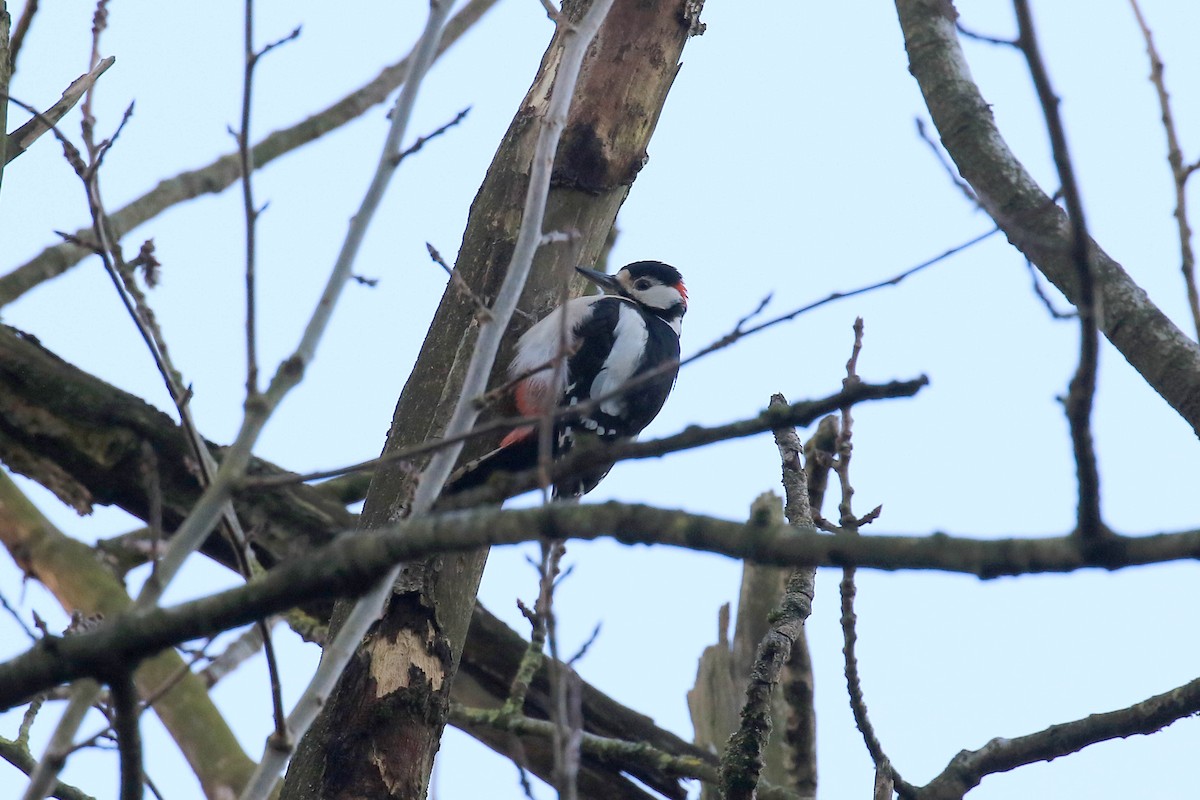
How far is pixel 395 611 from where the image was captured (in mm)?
2520

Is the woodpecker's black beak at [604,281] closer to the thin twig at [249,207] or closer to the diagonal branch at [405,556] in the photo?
the thin twig at [249,207]

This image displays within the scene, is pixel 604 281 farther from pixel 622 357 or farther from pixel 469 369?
pixel 469 369

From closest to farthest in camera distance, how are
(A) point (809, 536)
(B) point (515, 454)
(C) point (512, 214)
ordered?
(A) point (809, 536), (C) point (512, 214), (B) point (515, 454)

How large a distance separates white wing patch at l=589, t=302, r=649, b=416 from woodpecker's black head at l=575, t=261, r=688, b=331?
588mm

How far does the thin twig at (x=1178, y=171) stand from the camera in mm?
1708

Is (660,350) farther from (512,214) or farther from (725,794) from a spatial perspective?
(725,794)

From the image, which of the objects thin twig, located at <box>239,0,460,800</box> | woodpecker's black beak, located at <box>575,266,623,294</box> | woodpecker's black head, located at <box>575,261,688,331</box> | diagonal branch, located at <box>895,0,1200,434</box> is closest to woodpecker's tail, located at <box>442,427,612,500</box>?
woodpecker's black beak, located at <box>575,266,623,294</box>

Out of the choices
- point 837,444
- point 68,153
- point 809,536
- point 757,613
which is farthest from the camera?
point 757,613

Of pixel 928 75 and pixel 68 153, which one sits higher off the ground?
pixel 928 75

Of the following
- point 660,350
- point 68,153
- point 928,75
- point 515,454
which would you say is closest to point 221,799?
point 68,153

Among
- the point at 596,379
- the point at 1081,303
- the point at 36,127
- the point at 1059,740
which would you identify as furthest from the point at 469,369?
the point at 596,379

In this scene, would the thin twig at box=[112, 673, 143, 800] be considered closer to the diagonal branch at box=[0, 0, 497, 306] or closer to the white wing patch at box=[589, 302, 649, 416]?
the diagonal branch at box=[0, 0, 497, 306]

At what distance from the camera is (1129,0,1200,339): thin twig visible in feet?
5.60

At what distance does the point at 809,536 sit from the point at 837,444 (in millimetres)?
1282
